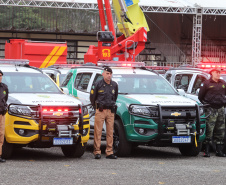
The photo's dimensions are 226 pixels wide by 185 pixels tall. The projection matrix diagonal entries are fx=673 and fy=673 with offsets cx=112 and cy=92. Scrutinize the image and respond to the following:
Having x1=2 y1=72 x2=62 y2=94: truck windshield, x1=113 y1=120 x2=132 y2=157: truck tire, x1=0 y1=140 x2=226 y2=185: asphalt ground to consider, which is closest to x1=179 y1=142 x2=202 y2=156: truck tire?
x1=0 y1=140 x2=226 y2=185: asphalt ground

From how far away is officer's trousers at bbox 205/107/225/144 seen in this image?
13344 mm

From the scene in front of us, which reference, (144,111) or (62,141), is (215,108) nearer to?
(144,111)

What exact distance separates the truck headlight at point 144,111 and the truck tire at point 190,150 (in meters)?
1.19

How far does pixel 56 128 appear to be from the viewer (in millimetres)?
11883

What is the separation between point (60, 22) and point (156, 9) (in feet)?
41.1

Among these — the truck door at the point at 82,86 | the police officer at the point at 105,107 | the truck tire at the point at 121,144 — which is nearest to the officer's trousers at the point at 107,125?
the police officer at the point at 105,107

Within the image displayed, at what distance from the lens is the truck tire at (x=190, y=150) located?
43.7 ft

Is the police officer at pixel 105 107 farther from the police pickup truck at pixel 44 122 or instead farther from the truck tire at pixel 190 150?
the truck tire at pixel 190 150

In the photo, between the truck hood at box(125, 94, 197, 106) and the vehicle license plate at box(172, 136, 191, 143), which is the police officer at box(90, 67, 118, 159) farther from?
the vehicle license plate at box(172, 136, 191, 143)

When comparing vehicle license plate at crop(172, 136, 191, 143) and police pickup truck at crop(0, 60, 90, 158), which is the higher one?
police pickup truck at crop(0, 60, 90, 158)

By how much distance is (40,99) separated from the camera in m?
12.1

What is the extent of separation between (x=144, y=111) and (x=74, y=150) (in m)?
1.50

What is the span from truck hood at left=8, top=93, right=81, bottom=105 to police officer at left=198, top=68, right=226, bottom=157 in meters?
2.80

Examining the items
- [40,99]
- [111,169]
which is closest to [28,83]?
[40,99]
